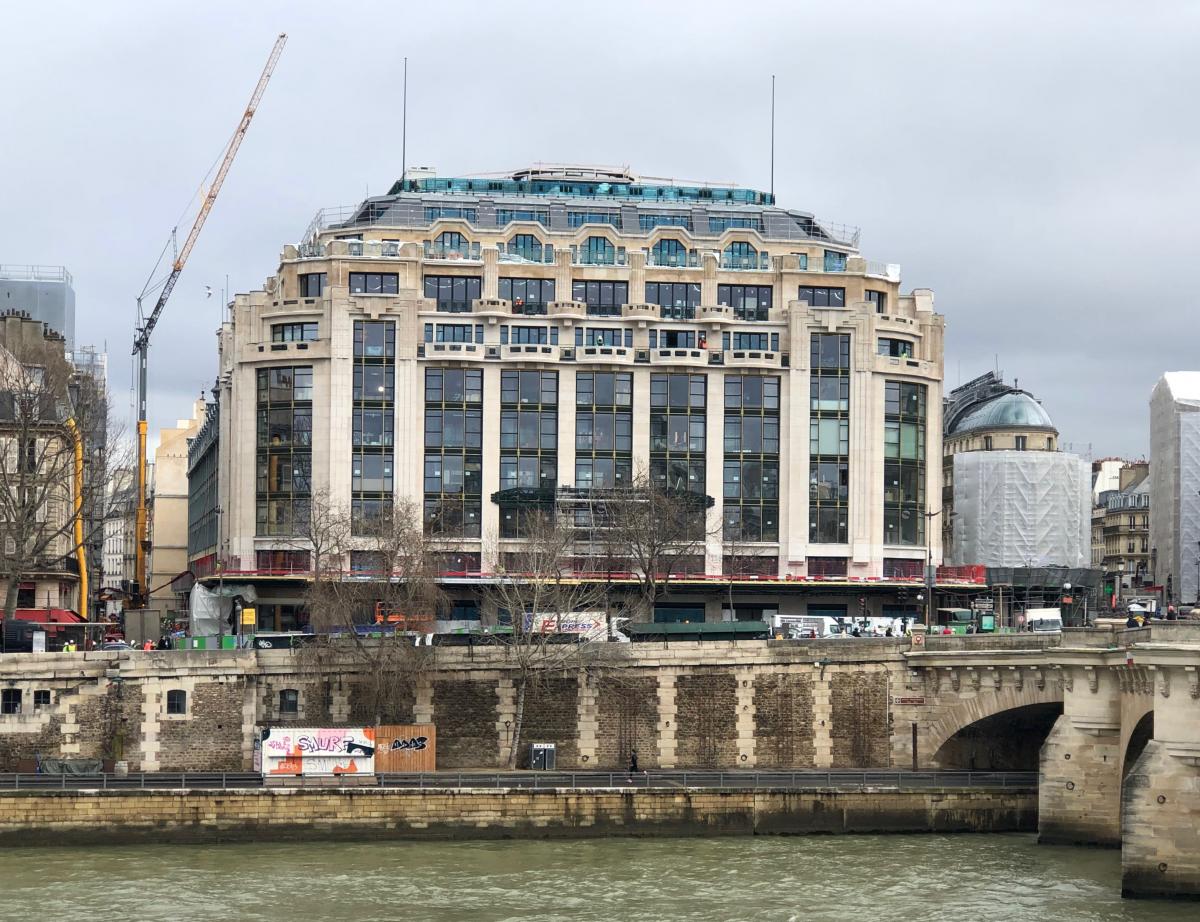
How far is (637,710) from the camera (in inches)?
3487

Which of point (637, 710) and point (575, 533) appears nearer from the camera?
point (637, 710)

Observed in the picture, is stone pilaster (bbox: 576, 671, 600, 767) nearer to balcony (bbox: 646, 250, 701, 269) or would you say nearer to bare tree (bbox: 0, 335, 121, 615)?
bare tree (bbox: 0, 335, 121, 615)

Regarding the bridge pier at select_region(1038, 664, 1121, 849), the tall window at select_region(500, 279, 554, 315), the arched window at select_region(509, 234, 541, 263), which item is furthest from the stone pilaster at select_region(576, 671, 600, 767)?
the arched window at select_region(509, 234, 541, 263)

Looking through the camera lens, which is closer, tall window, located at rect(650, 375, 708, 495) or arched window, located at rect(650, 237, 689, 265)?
tall window, located at rect(650, 375, 708, 495)

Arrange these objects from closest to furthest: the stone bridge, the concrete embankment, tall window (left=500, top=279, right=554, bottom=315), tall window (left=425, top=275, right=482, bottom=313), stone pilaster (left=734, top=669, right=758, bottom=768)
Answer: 1. the concrete embankment
2. the stone bridge
3. stone pilaster (left=734, top=669, right=758, bottom=768)
4. tall window (left=425, top=275, right=482, bottom=313)
5. tall window (left=500, top=279, right=554, bottom=315)

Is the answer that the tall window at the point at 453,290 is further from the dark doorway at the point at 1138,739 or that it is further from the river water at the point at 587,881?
the dark doorway at the point at 1138,739

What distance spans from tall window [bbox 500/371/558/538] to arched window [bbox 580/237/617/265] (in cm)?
1163

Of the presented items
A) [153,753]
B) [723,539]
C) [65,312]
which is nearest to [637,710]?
[153,753]

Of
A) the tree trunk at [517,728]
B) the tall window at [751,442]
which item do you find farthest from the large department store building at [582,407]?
the tree trunk at [517,728]

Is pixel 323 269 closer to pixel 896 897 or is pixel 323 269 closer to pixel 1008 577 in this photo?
pixel 1008 577

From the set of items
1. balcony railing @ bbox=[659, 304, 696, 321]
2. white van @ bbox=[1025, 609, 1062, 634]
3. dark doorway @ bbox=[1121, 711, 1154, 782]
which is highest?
balcony railing @ bbox=[659, 304, 696, 321]

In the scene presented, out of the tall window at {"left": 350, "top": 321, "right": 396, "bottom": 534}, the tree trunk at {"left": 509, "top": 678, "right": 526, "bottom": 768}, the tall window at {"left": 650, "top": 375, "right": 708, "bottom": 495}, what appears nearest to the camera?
the tree trunk at {"left": 509, "top": 678, "right": 526, "bottom": 768}

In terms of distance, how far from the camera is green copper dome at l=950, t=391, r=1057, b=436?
172m

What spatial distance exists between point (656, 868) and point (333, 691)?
22056 millimetres
